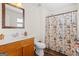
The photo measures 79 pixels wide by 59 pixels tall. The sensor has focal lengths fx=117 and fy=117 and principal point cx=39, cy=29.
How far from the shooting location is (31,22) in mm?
2404

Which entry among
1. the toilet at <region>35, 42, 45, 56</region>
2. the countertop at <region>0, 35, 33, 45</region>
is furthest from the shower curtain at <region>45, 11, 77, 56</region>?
the countertop at <region>0, 35, 33, 45</region>

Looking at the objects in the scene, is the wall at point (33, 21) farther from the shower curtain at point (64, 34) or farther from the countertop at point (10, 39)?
the shower curtain at point (64, 34)

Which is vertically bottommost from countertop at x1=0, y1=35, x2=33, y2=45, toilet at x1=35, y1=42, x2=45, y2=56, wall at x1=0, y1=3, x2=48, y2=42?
toilet at x1=35, y1=42, x2=45, y2=56

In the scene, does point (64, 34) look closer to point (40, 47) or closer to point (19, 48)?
point (40, 47)

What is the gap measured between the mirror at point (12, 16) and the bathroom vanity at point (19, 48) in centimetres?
34

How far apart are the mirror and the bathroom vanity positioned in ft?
1.13

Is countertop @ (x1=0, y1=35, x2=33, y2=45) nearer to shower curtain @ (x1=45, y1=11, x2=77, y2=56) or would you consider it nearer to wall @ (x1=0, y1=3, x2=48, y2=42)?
wall @ (x1=0, y1=3, x2=48, y2=42)

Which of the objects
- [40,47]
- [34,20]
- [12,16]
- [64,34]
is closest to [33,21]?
[34,20]

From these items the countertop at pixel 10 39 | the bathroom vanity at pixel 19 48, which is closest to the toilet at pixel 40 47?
the bathroom vanity at pixel 19 48

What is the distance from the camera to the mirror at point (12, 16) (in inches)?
88.4

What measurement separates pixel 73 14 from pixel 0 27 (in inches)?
69.7

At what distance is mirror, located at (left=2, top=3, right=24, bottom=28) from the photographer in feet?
7.37

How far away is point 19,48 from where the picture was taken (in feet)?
7.24

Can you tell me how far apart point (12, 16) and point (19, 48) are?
0.62 meters
